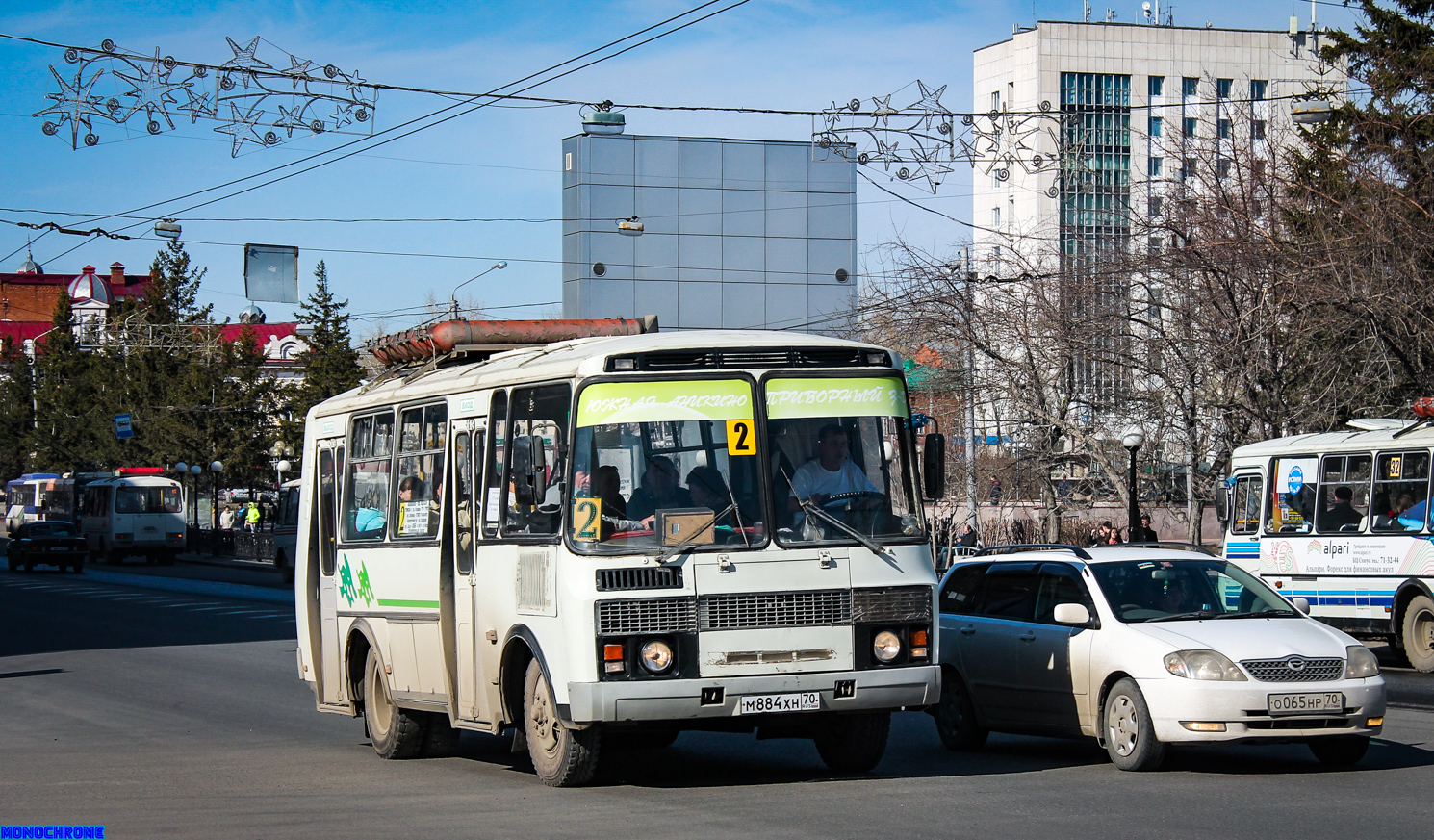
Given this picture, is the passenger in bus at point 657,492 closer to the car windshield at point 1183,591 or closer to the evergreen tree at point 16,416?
the car windshield at point 1183,591

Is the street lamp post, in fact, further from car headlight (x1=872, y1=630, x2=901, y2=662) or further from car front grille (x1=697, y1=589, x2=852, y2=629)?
car front grille (x1=697, y1=589, x2=852, y2=629)

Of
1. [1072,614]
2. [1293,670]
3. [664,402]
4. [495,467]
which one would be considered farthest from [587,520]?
[1293,670]

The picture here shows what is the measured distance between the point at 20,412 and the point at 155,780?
93.3 m

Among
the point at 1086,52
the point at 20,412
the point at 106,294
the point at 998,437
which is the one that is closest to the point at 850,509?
the point at 998,437

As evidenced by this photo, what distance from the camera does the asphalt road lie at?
834 cm

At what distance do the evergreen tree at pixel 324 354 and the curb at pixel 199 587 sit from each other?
1880 cm

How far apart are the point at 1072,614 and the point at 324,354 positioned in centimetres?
6131

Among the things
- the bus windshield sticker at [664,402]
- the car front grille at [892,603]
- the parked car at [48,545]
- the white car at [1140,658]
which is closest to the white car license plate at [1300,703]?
the white car at [1140,658]

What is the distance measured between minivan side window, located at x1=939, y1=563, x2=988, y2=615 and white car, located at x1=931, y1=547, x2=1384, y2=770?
0.04 feet

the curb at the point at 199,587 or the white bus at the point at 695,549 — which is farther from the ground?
the white bus at the point at 695,549

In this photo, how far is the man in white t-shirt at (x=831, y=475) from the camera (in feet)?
31.4

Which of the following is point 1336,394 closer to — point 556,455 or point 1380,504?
point 1380,504

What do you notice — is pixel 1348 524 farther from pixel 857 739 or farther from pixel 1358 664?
pixel 857 739

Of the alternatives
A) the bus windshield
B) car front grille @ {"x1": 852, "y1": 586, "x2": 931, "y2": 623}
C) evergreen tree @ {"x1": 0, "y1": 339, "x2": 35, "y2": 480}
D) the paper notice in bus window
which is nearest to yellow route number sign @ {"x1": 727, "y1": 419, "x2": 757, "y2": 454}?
the bus windshield
